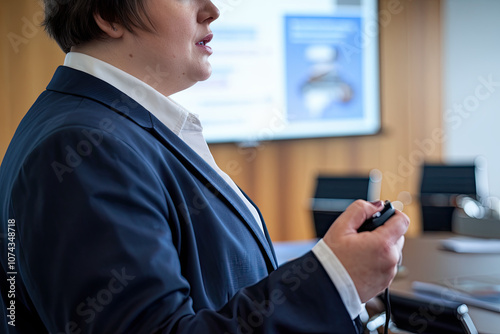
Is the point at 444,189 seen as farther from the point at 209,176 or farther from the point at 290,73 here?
the point at 209,176

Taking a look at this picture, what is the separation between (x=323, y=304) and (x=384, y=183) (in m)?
5.11

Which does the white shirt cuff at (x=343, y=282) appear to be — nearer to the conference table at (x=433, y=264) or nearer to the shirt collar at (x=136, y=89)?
the shirt collar at (x=136, y=89)

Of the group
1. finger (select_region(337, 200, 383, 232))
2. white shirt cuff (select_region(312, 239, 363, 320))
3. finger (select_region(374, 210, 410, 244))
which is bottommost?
white shirt cuff (select_region(312, 239, 363, 320))

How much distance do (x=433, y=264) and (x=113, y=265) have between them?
2169 mm

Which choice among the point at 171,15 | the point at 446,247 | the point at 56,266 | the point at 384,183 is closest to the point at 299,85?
the point at 384,183

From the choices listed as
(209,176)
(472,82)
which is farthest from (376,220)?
(472,82)

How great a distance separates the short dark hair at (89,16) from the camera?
0.94 metres

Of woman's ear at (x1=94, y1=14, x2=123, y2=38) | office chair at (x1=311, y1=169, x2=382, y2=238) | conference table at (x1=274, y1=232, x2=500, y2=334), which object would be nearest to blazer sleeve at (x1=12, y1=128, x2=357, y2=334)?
woman's ear at (x1=94, y1=14, x2=123, y2=38)

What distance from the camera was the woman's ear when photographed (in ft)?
3.13

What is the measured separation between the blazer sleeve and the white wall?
18.5 feet

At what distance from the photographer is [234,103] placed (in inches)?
191

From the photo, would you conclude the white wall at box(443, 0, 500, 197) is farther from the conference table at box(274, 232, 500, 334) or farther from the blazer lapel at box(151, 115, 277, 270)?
the blazer lapel at box(151, 115, 277, 270)

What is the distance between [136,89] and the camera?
95 centimetres

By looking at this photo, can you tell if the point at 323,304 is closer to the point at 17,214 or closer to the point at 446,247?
the point at 17,214
